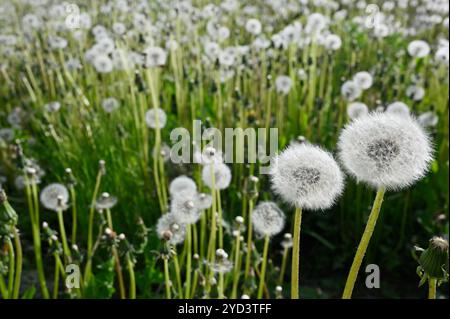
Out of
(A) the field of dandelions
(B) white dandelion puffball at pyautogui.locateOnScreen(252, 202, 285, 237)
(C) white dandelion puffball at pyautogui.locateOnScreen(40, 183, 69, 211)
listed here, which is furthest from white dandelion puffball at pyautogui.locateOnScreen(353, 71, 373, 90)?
(C) white dandelion puffball at pyautogui.locateOnScreen(40, 183, 69, 211)

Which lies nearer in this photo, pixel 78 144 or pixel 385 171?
pixel 385 171

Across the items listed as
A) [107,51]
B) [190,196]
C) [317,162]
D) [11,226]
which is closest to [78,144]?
[107,51]

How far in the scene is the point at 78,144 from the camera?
2.94m

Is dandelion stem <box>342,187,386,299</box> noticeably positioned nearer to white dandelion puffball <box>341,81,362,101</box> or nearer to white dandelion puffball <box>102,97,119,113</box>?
white dandelion puffball <box>341,81,362,101</box>

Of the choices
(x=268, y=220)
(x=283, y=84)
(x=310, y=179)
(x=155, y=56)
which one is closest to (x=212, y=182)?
(x=268, y=220)

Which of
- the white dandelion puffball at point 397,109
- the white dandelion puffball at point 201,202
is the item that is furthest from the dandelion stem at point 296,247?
the white dandelion puffball at point 397,109

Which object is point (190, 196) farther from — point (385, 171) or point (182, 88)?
point (182, 88)

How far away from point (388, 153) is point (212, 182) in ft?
2.30

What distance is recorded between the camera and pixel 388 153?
1021mm

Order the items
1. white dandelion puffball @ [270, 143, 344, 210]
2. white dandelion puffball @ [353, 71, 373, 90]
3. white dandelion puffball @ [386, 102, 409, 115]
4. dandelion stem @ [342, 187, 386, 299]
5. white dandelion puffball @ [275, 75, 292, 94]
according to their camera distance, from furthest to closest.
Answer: white dandelion puffball @ [275, 75, 292, 94] → white dandelion puffball @ [353, 71, 373, 90] → white dandelion puffball @ [386, 102, 409, 115] → white dandelion puffball @ [270, 143, 344, 210] → dandelion stem @ [342, 187, 386, 299]

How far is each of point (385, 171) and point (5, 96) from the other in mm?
3081

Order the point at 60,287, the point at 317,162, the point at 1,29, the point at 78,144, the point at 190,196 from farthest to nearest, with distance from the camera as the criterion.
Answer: the point at 1,29 → the point at 78,144 → the point at 60,287 → the point at 190,196 → the point at 317,162

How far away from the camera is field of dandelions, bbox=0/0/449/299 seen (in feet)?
4.66

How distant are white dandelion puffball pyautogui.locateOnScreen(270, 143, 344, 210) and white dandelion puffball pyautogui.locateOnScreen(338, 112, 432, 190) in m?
0.05
